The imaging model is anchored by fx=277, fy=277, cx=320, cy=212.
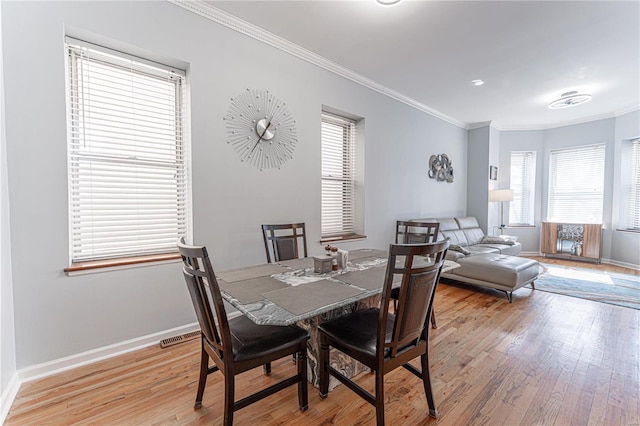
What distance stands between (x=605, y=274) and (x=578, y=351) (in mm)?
3483

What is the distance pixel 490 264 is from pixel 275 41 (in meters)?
3.67

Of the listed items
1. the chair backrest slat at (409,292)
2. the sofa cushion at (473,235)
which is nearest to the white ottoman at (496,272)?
the sofa cushion at (473,235)

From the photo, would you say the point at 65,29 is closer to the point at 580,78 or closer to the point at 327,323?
the point at 327,323

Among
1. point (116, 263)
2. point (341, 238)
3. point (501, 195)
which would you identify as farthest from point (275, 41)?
point (501, 195)

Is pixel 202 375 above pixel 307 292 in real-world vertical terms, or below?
below

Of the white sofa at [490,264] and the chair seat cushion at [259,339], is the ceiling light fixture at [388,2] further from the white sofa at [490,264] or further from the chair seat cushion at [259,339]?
the white sofa at [490,264]

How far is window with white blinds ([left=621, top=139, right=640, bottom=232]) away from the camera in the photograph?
505cm

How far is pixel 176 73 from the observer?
8.02 feet

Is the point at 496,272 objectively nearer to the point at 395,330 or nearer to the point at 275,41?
the point at 395,330

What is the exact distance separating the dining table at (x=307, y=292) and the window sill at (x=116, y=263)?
0.81 m

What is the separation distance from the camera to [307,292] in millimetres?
1506

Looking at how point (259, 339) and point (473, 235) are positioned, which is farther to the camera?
point (473, 235)

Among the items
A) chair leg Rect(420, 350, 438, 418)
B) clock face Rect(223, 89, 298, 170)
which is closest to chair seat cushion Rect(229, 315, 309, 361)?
chair leg Rect(420, 350, 438, 418)

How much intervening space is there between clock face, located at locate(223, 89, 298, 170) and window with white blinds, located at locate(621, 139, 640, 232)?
630 centimetres
